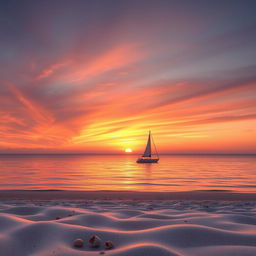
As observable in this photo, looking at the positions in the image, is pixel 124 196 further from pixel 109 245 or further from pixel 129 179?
pixel 129 179

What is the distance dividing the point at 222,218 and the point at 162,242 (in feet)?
5.15

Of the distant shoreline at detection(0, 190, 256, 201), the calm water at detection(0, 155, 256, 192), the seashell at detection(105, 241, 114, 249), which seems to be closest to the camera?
the seashell at detection(105, 241, 114, 249)

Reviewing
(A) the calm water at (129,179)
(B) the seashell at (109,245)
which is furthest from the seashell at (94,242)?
(A) the calm water at (129,179)

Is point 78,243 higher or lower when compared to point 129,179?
higher

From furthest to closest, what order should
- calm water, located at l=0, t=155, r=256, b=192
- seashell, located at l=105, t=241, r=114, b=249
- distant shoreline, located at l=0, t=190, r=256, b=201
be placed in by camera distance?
calm water, located at l=0, t=155, r=256, b=192 < distant shoreline, located at l=0, t=190, r=256, b=201 < seashell, located at l=105, t=241, r=114, b=249

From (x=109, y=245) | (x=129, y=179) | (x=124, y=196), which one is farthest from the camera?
(x=129, y=179)

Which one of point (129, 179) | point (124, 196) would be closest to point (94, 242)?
point (124, 196)

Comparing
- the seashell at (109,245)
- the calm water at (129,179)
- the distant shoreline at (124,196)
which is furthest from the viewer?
the calm water at (129,179)

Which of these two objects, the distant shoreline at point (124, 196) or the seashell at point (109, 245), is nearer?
the seashell at point (109, 245)

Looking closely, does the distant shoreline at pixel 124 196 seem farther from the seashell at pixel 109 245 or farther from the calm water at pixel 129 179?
the seashell at pixel 109 245

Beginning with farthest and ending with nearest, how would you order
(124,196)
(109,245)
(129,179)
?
(129,179), (124,196), (109,245)

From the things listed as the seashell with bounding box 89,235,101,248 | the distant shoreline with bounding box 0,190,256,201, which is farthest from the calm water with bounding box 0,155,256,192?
Answer: the seashell with bounding box 89,235,101,248

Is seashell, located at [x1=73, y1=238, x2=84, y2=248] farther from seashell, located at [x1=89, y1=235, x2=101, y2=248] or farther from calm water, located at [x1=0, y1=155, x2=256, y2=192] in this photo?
calm water, located at [x1=0, y1=155, x2=256, y2=192]

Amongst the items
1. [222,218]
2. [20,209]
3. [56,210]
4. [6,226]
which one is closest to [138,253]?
[6,226]
